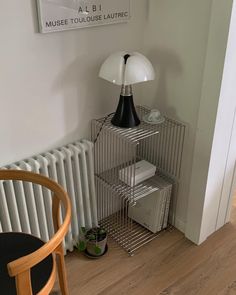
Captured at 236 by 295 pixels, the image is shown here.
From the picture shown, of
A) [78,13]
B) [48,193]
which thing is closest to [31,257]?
[48,193]

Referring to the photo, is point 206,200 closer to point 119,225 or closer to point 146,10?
point 119,225

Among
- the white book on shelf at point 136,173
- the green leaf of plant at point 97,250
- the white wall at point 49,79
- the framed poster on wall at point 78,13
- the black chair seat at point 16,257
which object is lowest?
the green leaf of plant at point 97,250

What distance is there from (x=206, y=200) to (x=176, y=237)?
13.5 inches

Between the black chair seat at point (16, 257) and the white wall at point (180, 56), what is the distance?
1.04 m

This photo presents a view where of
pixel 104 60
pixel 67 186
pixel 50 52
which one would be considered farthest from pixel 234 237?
pixel 50 52

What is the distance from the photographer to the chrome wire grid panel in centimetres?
207

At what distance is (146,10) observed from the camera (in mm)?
2066

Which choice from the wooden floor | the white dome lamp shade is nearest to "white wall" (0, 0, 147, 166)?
the white dome lamp shade

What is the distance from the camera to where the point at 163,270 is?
208cm

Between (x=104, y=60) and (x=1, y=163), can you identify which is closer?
(x=1, y=163)

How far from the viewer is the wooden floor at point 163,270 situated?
1.97m

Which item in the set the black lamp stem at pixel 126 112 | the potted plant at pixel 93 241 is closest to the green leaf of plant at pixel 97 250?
the potted plant at pixel 93 241

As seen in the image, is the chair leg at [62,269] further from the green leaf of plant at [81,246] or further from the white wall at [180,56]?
the white wall at [180,56]

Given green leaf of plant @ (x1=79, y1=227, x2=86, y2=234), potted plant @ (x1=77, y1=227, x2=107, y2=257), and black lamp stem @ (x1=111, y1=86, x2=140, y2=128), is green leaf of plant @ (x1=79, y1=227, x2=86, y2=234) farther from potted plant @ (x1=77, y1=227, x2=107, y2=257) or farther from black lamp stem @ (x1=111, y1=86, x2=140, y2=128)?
black lamp stem @ (x1=111, y1=86, x2=140, y2=128)
